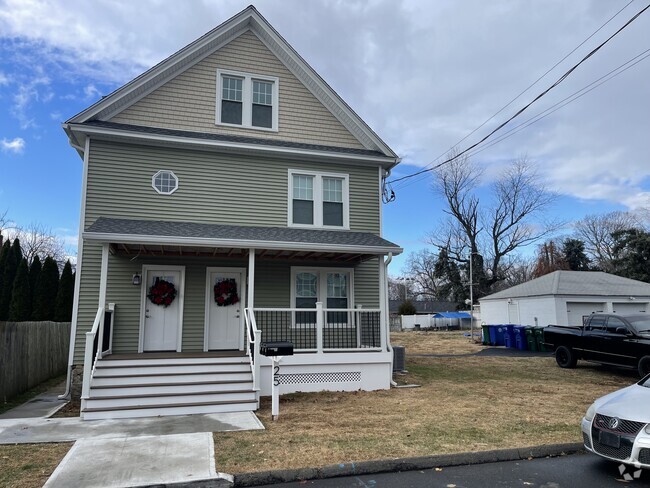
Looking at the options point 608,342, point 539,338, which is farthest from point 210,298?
point 539,338

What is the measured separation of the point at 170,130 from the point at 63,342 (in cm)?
797

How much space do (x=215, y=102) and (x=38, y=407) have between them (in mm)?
7836

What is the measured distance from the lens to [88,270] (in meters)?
10.1

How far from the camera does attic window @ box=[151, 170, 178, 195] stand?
1090cm

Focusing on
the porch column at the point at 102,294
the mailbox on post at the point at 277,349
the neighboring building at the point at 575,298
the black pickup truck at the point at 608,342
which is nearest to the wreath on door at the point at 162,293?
the porch column at the point at 102,294

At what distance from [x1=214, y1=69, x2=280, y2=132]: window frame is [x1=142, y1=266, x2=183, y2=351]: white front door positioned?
4.10 metres

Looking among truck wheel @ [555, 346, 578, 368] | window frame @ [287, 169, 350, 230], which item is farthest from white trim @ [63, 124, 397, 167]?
truck wheel @ [555, 346, 578, 368]

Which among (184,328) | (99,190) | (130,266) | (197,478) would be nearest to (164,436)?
(197,478)

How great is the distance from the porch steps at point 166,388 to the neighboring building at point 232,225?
5 centimetres

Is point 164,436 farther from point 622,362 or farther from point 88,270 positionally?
point 622,362

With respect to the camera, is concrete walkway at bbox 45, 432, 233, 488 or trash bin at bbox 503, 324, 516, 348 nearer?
concrete walkway at bbox 45, 432, 233, 488

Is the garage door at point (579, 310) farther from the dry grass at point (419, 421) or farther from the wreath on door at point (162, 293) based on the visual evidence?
the wreath on door at point (162, 293)

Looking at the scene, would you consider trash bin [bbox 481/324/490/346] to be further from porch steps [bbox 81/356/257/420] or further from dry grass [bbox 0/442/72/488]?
dry grass [bbox 0/442/72/488]

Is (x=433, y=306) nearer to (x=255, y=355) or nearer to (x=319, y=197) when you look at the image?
(x=319, y=197)
